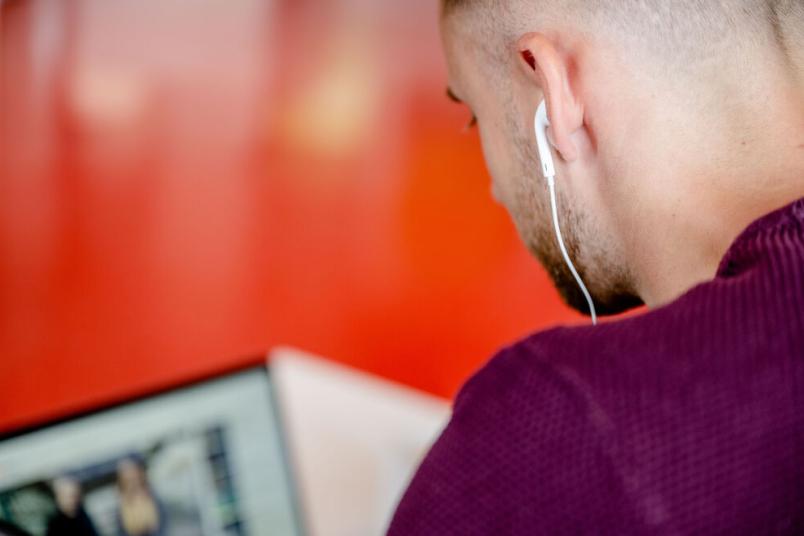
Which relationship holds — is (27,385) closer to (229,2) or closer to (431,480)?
(229,2)

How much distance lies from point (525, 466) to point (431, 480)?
0.21 ft

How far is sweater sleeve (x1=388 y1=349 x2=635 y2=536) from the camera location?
41 cm

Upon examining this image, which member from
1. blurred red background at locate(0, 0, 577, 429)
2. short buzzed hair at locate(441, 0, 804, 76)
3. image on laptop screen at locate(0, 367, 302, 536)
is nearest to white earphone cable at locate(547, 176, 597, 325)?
short buzzed hair at locate(441, 0, 804, 76)

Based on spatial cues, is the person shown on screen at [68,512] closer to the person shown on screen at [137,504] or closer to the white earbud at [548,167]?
the person shown on screen at [137,504]

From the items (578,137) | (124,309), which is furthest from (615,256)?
(124,309)

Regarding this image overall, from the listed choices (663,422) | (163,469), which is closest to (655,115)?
(663,422)

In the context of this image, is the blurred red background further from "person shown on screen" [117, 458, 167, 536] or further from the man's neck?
the man's neck

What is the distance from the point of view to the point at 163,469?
2.78ft

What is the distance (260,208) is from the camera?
1.41 metres

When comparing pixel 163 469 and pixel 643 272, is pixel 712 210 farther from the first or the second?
pixel 163 469

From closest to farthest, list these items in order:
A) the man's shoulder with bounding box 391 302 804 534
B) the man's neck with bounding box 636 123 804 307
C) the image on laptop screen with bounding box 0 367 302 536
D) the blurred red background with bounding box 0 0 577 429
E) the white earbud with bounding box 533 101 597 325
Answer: the man's shoulder with bounding box 391 302 804 534 < the man's neck with bounding box 636 123 804 307 < the white earbud with bounding box 533 101 597 325 < the image on laptop screen with bounding box 0 367 302 536 < the blurred red background with bounding box 0 0 577 429

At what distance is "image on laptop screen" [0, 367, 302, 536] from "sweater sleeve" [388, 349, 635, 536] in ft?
1.43

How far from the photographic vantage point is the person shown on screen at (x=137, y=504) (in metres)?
0.83

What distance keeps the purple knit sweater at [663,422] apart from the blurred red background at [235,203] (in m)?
0.77
